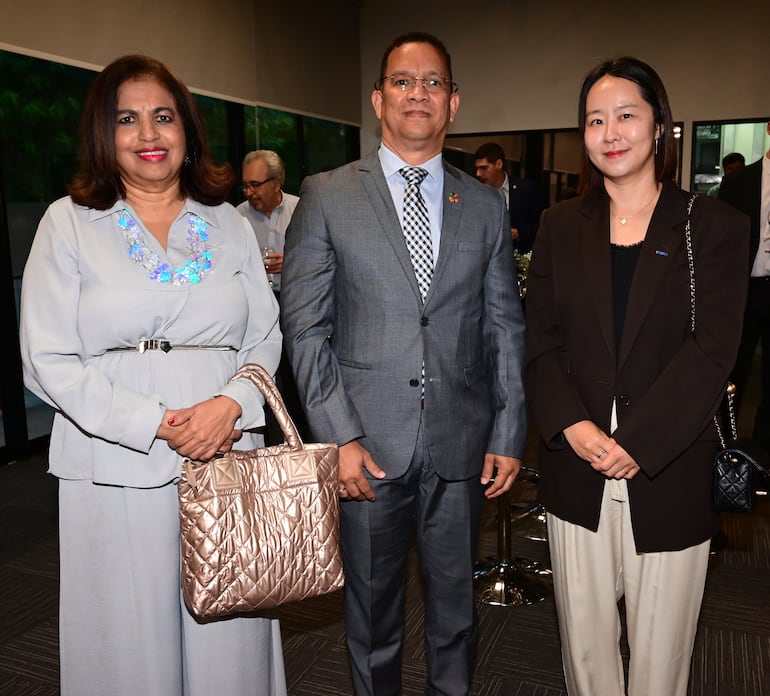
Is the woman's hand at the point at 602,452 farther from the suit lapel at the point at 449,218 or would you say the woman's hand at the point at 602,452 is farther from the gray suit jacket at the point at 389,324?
the suit lapel at the point at 449,218

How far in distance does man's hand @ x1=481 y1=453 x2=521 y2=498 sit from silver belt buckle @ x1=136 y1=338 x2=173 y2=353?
3.11ft

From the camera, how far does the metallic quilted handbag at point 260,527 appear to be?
5.76ft

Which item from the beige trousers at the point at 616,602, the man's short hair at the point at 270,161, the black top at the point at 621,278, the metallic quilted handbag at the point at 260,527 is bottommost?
the beige trousers at the point at 616,602

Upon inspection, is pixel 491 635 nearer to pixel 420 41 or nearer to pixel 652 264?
pixel 652 264

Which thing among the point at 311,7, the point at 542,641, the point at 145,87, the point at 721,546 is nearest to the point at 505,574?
the point at 542,641

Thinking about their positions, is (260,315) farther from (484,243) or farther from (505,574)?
(505,574)

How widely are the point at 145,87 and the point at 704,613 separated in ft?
9.45

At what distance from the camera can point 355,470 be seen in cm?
203

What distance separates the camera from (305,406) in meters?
2.04

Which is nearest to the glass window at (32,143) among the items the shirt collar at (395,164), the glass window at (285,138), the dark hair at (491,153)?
the glass window at (285,138)

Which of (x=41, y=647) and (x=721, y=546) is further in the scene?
(x=721, y=546)

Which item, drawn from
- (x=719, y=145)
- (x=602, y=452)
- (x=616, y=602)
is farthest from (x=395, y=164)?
(x=719, y=145)

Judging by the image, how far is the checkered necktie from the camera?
2.08 meters

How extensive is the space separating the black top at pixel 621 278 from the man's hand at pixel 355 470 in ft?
2.35
